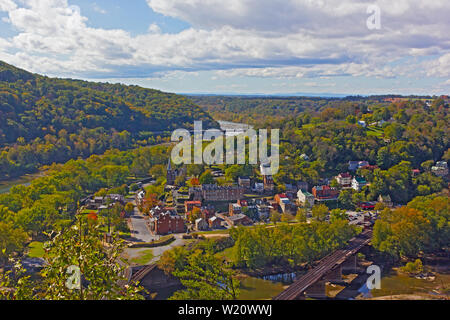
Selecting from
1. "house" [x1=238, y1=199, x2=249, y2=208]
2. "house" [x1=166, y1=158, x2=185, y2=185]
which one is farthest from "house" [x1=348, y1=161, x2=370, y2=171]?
"house" [x1=166, y1=158, x2=185, y2=185]

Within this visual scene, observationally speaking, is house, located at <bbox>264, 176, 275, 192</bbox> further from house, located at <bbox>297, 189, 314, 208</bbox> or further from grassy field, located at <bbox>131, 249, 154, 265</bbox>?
grassy field, located at <bbox>131, 249, 154, 265</bbox>

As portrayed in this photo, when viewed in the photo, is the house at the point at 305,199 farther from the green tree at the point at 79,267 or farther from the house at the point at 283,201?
the green tree at the point at 79,267

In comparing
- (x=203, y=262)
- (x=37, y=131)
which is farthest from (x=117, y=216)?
(x=37, y=131)

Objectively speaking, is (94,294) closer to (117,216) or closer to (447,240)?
(117,216)
